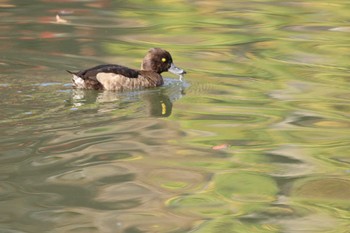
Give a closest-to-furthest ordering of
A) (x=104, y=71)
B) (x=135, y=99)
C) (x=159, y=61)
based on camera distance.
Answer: (x=135, y=99), (x=104, y=71), (x=159, y=61)

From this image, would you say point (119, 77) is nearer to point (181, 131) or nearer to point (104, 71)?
point (104, 71)

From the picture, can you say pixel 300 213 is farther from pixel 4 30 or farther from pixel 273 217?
pixel 4 30

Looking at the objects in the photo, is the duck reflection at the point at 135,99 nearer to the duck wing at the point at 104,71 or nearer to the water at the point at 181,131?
the water at the point at 181,131

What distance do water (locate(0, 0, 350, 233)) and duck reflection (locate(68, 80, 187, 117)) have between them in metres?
0.02

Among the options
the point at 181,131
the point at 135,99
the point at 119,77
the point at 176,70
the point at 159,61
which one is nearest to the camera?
the point at 181,131

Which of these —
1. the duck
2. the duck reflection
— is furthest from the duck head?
the duck reflection

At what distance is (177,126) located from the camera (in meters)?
9.24

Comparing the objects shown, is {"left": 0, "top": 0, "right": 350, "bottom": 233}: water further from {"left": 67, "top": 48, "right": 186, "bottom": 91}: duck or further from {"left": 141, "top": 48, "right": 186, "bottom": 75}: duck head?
{"left": 141, "top": 48, "right": 186, "bottom": 75}: duck head

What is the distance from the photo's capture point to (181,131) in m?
9.07

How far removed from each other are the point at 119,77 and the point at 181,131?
185 cm

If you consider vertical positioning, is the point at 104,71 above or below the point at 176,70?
above

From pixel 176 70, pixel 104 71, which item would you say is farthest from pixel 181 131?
pixel 176 70

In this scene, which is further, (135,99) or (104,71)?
(104,71)

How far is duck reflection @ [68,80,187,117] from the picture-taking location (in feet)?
32.6
